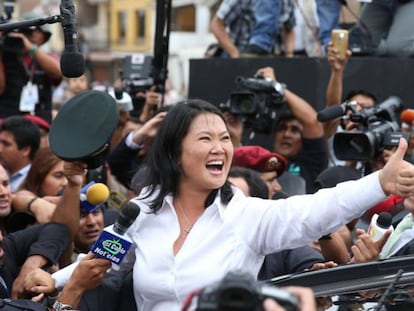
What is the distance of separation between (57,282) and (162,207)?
21.9 inches

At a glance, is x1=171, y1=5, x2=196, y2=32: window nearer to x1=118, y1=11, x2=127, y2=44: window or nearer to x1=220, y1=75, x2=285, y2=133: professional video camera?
x1=118, y1=11, x2=127, y2=44: window

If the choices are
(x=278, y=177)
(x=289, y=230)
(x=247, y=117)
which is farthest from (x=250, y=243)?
(x=247, y=117)

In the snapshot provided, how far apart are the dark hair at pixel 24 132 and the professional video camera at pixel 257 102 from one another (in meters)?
1.28

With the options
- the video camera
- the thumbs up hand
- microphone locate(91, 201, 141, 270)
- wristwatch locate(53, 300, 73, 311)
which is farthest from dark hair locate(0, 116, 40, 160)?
the thumbs up hand

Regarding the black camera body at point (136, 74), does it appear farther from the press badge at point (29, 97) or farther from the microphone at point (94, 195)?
the microphone at point (94, 195)

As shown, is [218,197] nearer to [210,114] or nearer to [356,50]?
[210,114]

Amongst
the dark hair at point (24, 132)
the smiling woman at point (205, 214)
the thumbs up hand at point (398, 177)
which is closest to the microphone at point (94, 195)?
the smiling woman at point (205, 214)

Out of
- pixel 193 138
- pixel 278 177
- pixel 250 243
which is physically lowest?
pixel 278 177

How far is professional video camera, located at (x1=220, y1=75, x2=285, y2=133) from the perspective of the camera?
6199 millimetres

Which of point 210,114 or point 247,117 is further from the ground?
point 210,114

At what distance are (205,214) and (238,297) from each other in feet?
5.64

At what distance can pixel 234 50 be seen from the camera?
775cm

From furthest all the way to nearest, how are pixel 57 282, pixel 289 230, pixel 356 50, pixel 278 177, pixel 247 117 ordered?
pixel 356 50 → pixel 247 117 → pixel 278 177 → pixel 57 282 → pixel 289 230

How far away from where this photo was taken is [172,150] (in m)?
3.67
